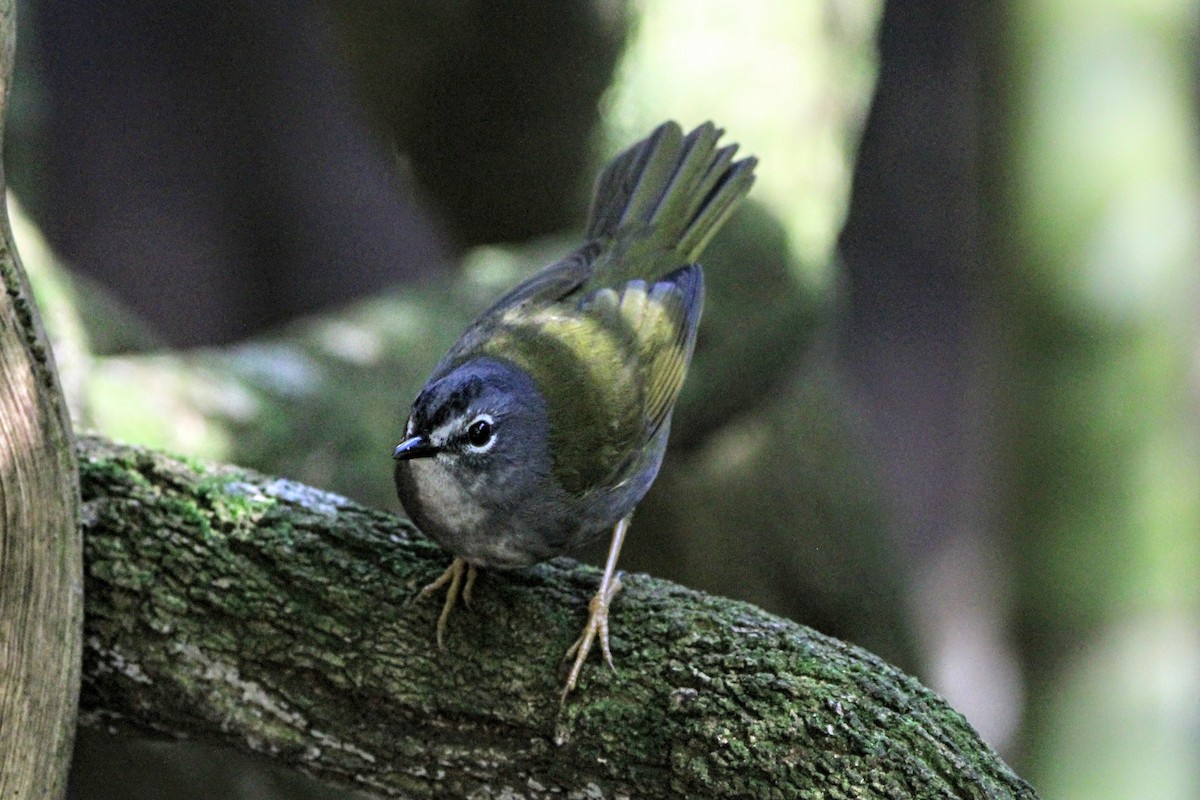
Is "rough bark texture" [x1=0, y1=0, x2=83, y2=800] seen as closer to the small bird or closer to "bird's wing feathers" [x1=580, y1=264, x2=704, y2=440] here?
the small bird

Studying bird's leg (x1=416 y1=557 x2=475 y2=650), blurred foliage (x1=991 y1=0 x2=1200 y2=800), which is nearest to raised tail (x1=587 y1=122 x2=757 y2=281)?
blurred foliage (x1=991 y1=0 x2=1200 y2=800)

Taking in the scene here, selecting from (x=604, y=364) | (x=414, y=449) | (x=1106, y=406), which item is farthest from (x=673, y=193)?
(x=1106, y=406)

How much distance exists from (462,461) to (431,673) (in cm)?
47

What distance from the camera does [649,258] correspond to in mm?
3588

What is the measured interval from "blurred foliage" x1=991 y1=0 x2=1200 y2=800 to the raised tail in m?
1.12

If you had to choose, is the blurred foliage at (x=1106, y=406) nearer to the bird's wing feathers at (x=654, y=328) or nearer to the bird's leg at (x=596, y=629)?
the bird's wing feathers at (x=654, y=328)

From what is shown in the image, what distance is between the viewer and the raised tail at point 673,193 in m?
3.65

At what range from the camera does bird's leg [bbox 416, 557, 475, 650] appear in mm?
2676

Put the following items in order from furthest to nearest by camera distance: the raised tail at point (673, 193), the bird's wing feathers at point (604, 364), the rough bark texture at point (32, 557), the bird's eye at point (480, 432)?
the raised tail at point (673, 193), the bird's wing feathers at point (604, 364), the bird's eye at point (480, 432), the rough bark texture at point (32, 557)

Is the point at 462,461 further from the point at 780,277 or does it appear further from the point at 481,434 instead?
the point at 780,277

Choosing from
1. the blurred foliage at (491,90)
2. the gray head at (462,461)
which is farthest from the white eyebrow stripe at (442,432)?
the blurred foliage at (491,90)

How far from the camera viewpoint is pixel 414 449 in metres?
2.66

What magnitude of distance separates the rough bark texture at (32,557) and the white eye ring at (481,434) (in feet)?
2.80

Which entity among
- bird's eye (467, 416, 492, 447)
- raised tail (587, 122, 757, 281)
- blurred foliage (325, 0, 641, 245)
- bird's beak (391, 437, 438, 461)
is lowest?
bird's beak (391, 437, 438, 461)
